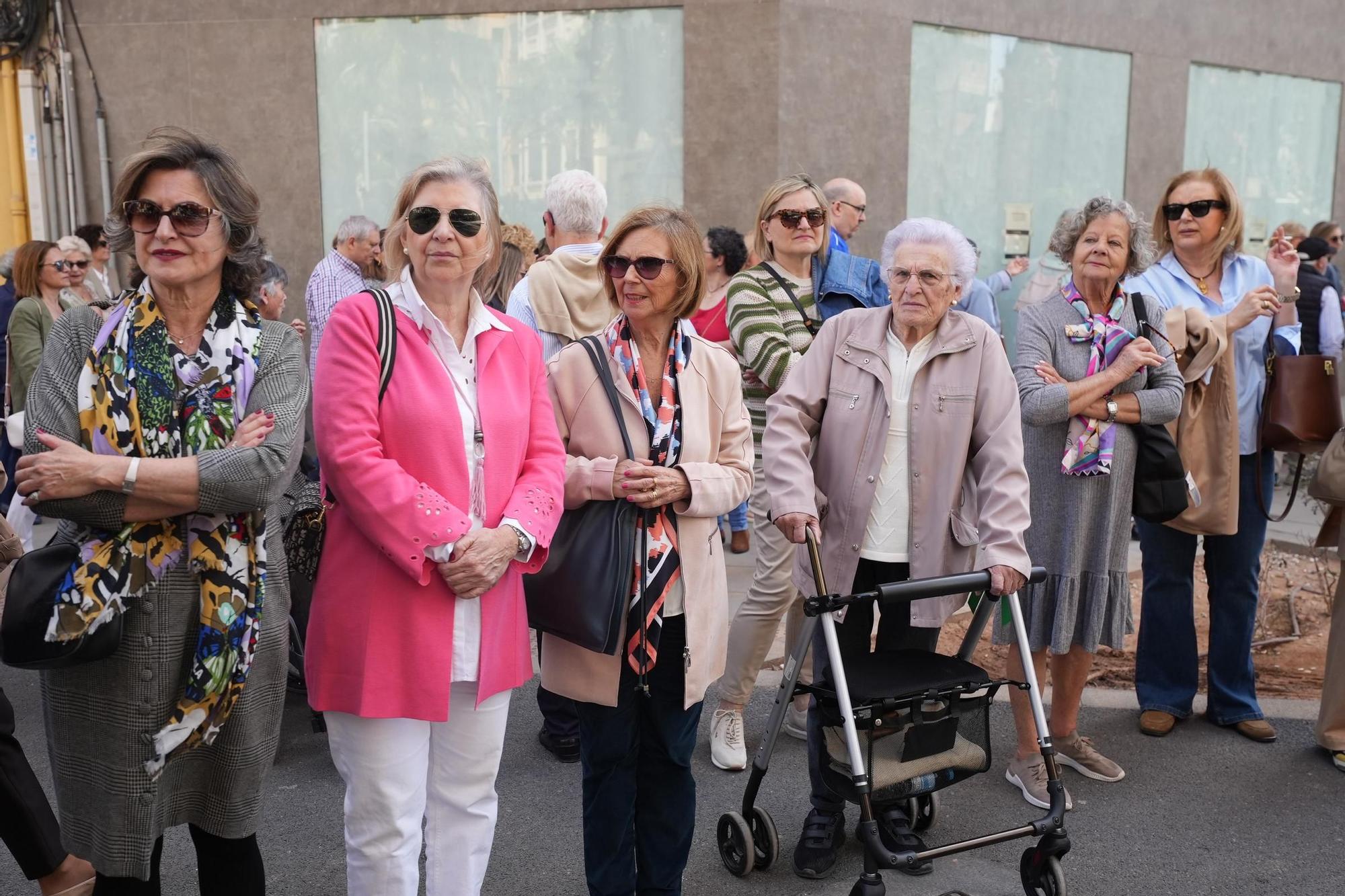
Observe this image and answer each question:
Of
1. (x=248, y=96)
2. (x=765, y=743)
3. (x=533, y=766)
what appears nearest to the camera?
(x=765, y=743)

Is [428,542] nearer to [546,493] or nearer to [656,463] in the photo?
[546,493]

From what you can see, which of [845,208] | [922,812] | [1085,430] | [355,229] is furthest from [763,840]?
[355,229]

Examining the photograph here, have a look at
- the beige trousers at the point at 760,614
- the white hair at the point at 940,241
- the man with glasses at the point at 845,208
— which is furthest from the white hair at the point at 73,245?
the white hair at the point at 940,241

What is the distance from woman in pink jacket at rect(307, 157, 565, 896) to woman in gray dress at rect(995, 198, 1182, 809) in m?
2.19

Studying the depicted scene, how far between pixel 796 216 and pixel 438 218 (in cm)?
229

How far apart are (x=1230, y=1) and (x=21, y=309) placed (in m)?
12.4

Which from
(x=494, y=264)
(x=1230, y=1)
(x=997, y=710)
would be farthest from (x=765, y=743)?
(x=1230, y=1)

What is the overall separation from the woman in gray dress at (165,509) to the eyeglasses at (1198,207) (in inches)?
151

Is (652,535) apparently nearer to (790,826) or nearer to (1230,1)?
(790,826)

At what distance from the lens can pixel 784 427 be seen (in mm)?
3877

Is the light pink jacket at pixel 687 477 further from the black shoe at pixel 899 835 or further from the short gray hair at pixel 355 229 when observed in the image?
the short gray hair at pixel 355 229

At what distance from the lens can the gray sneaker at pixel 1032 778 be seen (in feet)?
14.6

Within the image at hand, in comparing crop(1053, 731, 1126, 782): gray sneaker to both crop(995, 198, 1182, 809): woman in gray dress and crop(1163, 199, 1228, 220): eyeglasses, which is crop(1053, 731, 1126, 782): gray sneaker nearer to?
crop(995, 198, 1182, 809): woman in gray dress

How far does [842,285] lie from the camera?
5.06 meters
